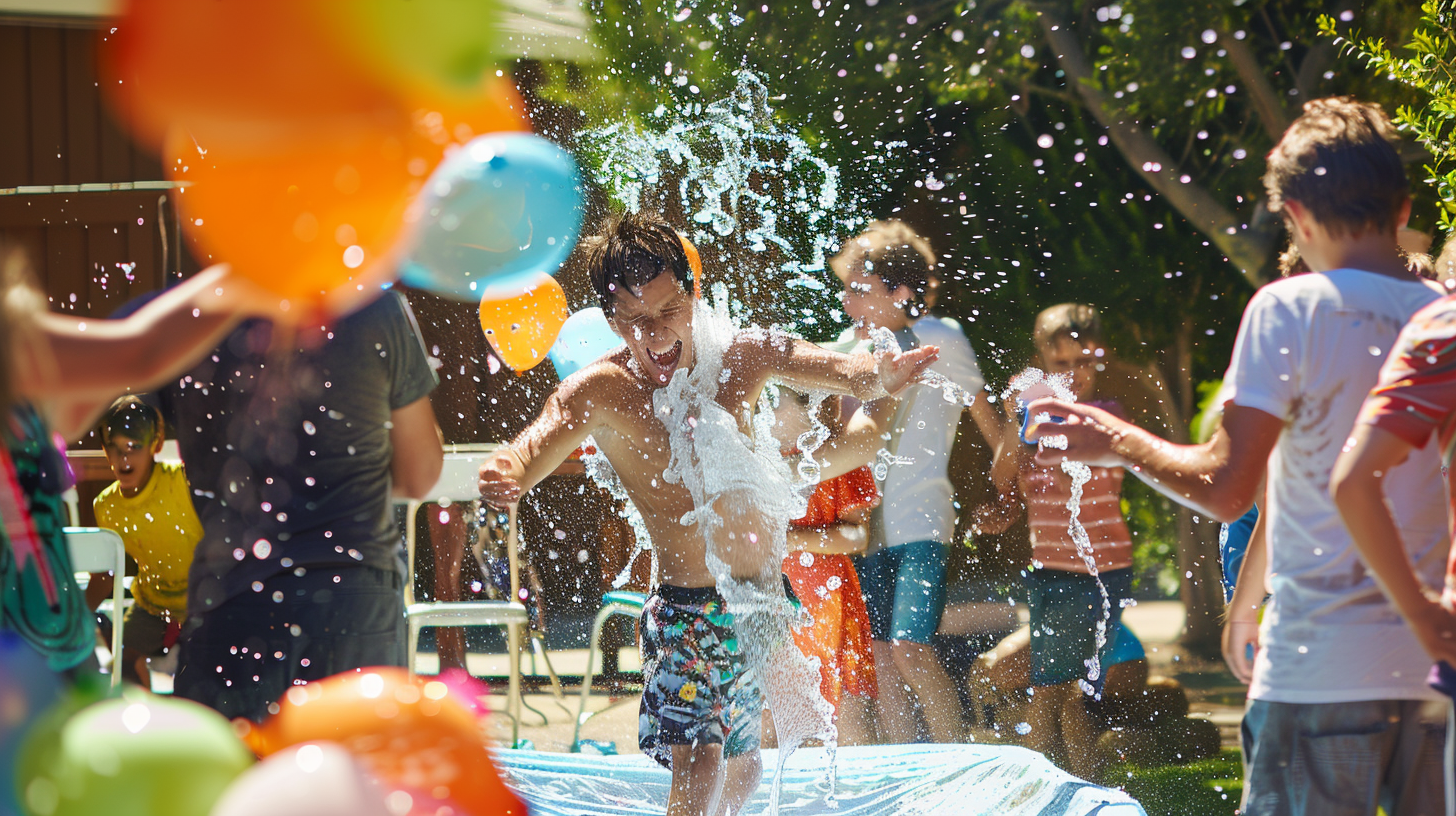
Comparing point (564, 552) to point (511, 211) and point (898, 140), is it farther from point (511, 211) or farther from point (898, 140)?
point (511, 211)

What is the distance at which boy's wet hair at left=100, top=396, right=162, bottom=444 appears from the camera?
2.87m

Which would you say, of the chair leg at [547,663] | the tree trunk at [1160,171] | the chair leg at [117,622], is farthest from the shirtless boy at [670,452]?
the tree trunk at [1160,171]

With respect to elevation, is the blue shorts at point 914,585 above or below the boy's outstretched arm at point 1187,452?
below

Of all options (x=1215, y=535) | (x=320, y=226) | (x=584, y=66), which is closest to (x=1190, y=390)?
(x=1215, y=535)

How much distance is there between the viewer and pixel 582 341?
3059 millimetres

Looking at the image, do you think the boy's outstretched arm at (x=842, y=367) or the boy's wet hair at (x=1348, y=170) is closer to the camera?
the boy's wet hair at (x=1348, y=170)

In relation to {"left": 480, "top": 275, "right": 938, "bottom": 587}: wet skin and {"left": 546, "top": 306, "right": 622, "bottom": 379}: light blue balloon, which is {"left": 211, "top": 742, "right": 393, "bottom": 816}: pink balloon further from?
{"left": 546, "top": 306, "right": 622, "bottom": 379}: light blue balloon

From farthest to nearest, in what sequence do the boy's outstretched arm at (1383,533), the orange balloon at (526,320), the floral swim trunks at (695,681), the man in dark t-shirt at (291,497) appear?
the orange balloon at (526,320)
the floral swim trunks at (695,681)
the man in dark t-shirt at (291,497)
the boy's outstretched arm at (1383,533)

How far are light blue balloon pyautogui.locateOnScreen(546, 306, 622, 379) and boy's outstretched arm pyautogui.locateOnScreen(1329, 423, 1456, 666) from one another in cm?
188

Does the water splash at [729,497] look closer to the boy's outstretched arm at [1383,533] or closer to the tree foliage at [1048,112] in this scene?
the boy's outstretched arm at [1383,533]

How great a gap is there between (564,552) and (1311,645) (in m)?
4.93

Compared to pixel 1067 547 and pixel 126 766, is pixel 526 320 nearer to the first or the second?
pixel 1067 547

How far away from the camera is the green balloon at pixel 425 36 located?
4.17 ft

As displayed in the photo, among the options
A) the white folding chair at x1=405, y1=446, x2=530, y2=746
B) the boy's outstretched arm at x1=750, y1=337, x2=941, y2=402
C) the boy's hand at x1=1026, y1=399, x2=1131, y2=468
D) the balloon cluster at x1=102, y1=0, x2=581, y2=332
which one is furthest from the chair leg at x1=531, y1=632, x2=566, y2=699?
the balloon cluster at x1=102, y1=0, x2=581, y2=332
